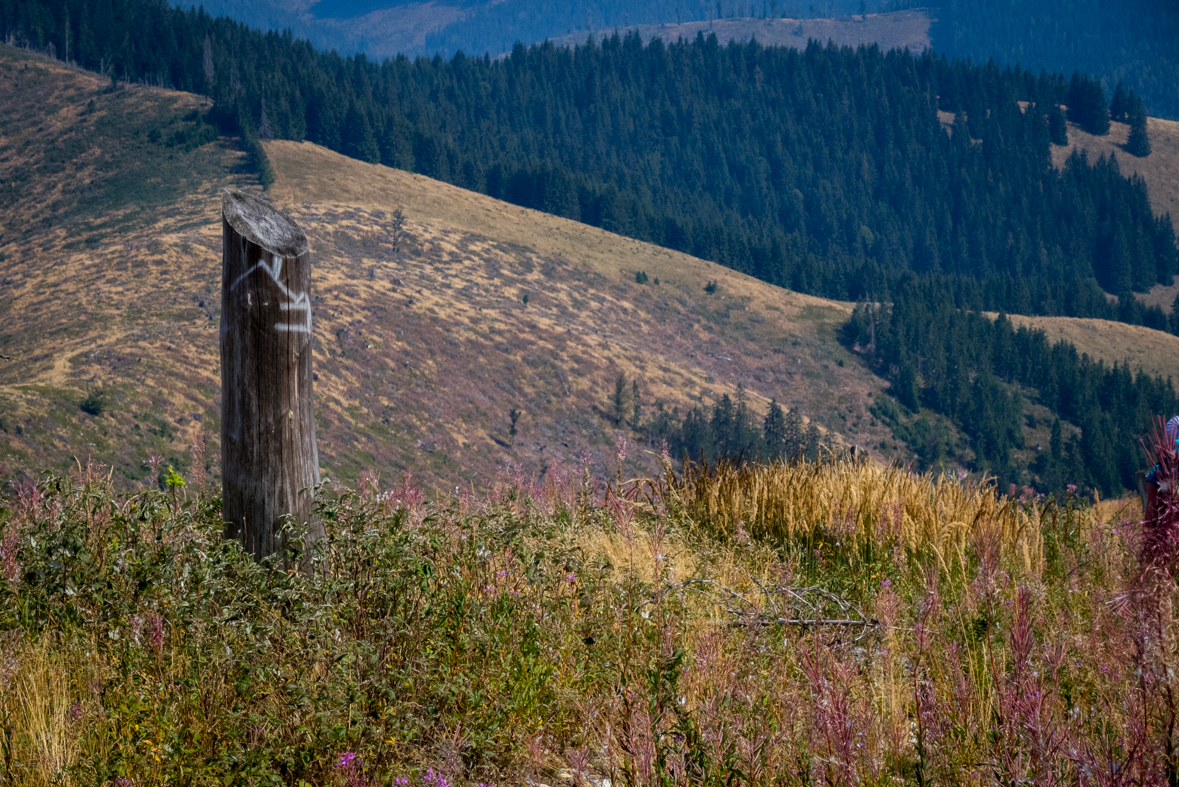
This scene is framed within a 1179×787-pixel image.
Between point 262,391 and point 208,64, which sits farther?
point 208,64

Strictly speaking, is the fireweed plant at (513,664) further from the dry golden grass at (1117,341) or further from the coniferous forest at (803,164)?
the dry golden grass at (1117,341)

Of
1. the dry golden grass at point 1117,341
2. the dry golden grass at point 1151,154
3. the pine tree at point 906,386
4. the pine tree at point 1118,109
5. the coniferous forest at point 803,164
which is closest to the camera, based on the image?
the pine tree at point 906,386

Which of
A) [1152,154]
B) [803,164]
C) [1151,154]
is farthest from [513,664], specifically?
[1152,154]

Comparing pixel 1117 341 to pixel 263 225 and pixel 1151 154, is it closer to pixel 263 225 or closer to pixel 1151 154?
pixel 1151 154

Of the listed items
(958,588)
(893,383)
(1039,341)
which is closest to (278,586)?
(958,588)

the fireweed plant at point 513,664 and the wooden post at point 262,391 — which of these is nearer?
the fireweed plant at point 513,664

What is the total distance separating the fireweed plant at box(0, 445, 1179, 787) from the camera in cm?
178

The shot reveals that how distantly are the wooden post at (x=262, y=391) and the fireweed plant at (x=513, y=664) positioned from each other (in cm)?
17

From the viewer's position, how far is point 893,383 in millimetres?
87000

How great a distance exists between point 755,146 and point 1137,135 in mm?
76003

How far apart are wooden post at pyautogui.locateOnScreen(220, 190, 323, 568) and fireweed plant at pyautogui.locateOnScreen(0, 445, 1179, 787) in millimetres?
171

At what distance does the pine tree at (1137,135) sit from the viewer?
168625 millimetres

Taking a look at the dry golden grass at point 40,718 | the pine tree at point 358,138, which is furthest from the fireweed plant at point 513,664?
the pine tree at point 358,138

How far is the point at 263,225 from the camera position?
10.9 ft
